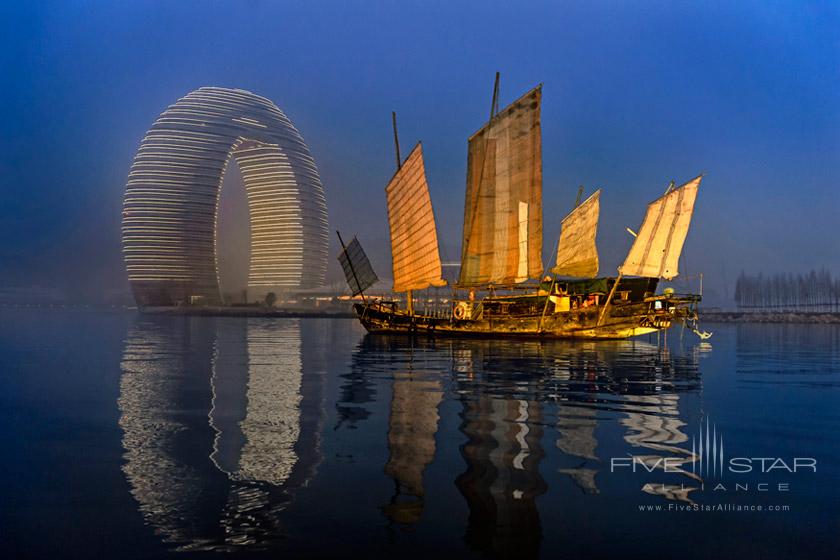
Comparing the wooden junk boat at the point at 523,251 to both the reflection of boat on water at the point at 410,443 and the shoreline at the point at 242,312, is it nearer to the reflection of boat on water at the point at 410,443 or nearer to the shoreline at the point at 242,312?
the reflection of boat on water at the point at 410,443

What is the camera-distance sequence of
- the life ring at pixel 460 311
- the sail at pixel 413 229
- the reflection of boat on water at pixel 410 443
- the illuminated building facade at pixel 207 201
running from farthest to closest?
the illuminated building facade at pixel 207 201
the life ring at pixel 460 311
the sail at pixel 413 229
the reflection of boat on water at pixel 410 443

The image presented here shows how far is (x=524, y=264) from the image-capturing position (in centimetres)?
5028

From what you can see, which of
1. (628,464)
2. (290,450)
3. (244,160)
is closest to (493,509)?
(628,464)

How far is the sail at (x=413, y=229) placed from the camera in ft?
166

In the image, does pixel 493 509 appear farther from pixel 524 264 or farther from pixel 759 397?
pixel 524 264

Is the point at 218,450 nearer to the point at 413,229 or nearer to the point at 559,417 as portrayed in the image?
the point at 559,417

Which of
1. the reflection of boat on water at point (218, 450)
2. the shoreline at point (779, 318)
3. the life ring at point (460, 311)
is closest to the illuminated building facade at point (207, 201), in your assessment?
the shoreline at point (779, 318)

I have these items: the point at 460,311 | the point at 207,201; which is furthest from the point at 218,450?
the point at 207,201

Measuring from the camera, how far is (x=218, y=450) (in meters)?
11.3

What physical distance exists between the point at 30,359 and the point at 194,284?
146m

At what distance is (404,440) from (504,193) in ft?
124

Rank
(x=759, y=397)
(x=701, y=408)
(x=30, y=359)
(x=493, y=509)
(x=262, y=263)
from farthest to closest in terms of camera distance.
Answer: (x=262, y=263), (x=30, y=359), (x=759, y=397), (x=701, y=408), (x=493, y=509)

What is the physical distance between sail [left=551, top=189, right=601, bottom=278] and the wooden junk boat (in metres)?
0.08

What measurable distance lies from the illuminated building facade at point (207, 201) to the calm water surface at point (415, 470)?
159m
